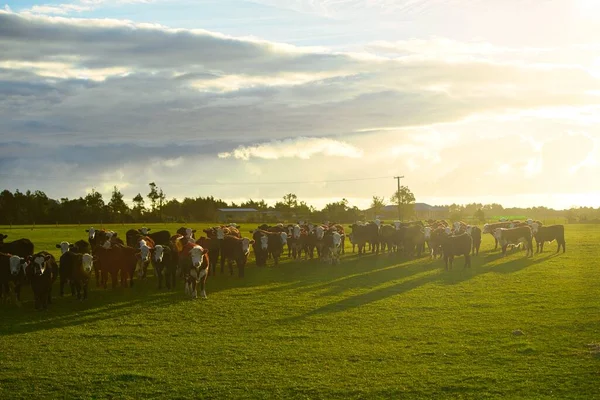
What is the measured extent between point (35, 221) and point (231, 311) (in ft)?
269

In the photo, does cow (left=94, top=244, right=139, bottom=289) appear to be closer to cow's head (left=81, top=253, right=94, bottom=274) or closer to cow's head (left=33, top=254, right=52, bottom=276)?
cow's head (left=81, top=253, right=94, bottom=274)

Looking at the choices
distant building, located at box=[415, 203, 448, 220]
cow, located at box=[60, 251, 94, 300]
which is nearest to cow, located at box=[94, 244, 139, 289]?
cow, located at box=[60, 251, 94, 300]

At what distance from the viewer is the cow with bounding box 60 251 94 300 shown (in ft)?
69.4

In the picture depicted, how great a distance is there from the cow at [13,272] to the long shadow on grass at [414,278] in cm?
870

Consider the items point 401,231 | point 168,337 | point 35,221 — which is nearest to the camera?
point 168,337

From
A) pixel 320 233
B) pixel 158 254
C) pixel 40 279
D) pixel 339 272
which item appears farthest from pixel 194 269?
pixel 320 233

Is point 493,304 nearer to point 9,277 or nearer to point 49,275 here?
point 49,275

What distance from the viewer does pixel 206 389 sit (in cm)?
1163

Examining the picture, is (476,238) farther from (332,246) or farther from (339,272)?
(339,272)

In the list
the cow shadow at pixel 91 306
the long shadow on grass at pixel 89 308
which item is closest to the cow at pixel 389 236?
the cow shadow at pixel 91 306

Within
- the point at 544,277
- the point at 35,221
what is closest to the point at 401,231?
the point at 544,277

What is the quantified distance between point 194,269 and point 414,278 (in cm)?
888

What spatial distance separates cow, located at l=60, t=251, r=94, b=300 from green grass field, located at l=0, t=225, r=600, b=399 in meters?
0.60

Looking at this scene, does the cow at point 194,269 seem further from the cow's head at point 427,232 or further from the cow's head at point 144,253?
the cow's head at point 427,232
